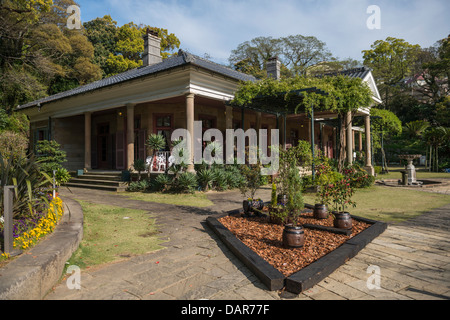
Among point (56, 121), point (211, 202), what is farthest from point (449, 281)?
point (56, 121)

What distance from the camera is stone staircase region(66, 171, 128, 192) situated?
10.9 meters

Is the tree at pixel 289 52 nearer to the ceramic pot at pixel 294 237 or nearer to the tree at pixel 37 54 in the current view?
the tree at pixel 37 54

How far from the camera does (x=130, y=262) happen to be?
3.33 metres

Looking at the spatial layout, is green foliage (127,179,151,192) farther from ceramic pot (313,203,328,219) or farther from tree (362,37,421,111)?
tree (362,37,421,111)

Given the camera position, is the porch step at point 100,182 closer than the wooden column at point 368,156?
Yes

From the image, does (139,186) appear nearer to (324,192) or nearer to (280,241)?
(324,192)

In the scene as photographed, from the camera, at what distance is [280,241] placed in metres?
3.93

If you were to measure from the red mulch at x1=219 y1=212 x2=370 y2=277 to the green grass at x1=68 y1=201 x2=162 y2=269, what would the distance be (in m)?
1.29

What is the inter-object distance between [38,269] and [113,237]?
1.98 m

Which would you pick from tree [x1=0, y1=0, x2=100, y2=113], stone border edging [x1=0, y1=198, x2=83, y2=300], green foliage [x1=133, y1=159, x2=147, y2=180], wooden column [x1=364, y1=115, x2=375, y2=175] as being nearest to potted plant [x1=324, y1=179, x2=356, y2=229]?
stone border edging [x1=0, y1=198, x2=83, y2=300]

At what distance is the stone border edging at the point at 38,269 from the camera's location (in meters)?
2.15

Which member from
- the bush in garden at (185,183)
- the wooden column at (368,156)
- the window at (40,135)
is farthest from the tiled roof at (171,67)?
the wooden column at (368,156)

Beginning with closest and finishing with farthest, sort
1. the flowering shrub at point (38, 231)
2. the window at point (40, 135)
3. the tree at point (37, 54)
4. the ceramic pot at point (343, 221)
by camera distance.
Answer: the flowering shrub at point (38, 231) → the ceramic pot at point (343, 221) → the window at point (40, 135) → the tree at point (37, 54)

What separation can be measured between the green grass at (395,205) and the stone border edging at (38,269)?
17.5 ft
